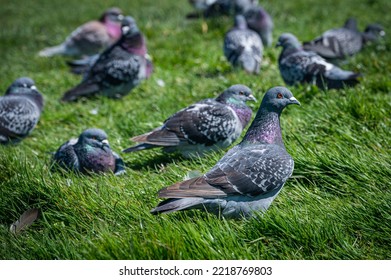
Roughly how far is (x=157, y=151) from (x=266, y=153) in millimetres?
1850

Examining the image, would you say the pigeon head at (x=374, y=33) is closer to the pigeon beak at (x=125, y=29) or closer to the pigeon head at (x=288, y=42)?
the pigeon head at (x=288, y=42)

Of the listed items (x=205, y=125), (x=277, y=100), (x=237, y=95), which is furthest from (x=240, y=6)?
(x=277, y=100)

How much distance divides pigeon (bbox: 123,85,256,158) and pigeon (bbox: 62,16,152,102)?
8.75ft

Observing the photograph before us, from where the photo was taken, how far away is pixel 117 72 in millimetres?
8008

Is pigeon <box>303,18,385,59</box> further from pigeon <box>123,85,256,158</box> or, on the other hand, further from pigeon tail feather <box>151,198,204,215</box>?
pigeon tail feather <box>151,198,204,215</box>

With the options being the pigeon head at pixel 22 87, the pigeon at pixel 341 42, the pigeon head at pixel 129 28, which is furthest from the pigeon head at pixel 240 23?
the pigeon head at pixel 22 87

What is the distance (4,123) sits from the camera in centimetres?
653

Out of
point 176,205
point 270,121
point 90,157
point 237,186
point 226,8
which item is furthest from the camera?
point 226,8

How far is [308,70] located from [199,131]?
2120mm

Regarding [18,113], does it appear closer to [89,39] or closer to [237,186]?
[237,186]

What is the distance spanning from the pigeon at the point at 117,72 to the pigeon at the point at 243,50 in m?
1.27

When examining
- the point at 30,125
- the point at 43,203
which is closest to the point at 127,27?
the point at 30,125

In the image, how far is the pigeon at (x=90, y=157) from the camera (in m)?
5.27

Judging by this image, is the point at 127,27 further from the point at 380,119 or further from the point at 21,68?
the point at 380,119
